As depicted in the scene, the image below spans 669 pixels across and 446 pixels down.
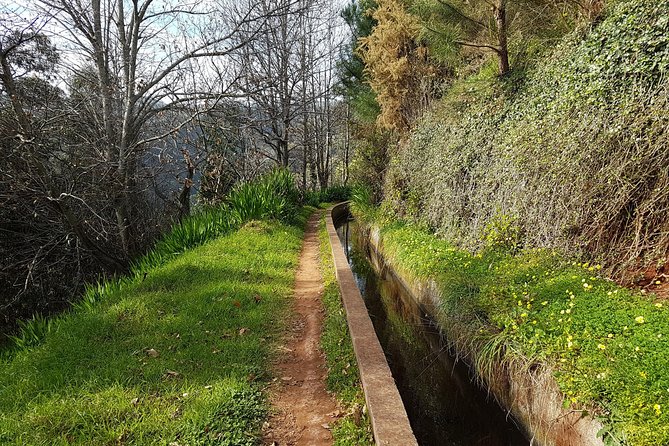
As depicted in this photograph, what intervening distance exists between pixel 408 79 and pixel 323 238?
5737mm

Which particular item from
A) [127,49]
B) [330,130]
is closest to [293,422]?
[127,49]

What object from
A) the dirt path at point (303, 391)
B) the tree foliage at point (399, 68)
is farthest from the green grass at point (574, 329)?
the tree foliage at point (399, 68)

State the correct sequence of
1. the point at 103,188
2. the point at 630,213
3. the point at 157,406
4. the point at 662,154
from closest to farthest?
the point at 157,406, the point at 662,154, the point at 630,213, the point at 103,188

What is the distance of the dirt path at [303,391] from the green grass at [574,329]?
65.4 inches

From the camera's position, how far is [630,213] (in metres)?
4.35

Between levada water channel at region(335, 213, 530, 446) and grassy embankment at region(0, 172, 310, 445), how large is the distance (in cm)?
155

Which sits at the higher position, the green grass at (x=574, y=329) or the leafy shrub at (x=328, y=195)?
the leafy shrub at (x=328, y=195)

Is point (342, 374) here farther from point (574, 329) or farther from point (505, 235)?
point (505, 235)

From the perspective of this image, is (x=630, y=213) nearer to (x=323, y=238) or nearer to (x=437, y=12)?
(x=437, y=12)

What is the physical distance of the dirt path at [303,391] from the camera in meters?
3.06

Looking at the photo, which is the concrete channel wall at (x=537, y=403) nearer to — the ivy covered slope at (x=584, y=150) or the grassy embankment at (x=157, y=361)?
the ivy covered slope at (x=584, y=150)

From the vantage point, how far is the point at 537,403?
3.30m

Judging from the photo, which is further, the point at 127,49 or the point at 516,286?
the point at 127,49

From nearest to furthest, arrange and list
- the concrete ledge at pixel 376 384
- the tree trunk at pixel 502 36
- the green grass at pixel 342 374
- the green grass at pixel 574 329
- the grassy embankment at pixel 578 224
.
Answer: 1. the green grass at pixel 574 329
2. the concrete ledge at pixel 376 384
3. the grassy embankment at pixel 578 224
4. the green grass at pixel 342 374
5. the tree trunk at pixel 502 36
